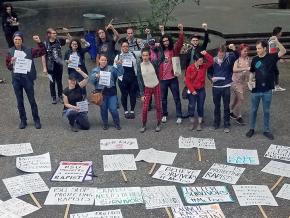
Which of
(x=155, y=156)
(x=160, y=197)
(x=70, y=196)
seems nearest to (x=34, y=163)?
(x=70, y=196)

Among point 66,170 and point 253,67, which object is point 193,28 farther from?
point 66,170

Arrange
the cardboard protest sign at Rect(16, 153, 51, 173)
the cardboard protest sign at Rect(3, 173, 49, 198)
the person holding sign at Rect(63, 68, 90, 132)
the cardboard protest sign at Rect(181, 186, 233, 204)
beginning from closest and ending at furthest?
1. the cardboard protest sign at Rect(181, 186, 233, 204)
2. the cardboard protest sign at Rect(3, 173, 49, 198)
3. the cardboard protest sign at Rect(16, 153, 51, 173)
4. the person holding sign at Rect(63, 68, 90, 132)

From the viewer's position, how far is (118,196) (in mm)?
7691

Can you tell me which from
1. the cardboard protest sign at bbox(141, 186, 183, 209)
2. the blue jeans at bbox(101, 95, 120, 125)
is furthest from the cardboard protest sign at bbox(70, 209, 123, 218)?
the blue jeans at bbox(101, 95, 120, 125)

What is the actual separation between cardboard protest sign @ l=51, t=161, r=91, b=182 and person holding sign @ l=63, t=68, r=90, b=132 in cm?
167

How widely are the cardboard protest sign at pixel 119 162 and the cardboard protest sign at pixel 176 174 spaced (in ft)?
1.65

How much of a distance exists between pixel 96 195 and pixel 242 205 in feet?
7.53

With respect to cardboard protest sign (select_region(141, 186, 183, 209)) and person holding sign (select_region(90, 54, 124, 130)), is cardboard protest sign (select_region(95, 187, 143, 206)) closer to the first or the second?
cardboard protest sign (select_region(141, 186, 183, 209))

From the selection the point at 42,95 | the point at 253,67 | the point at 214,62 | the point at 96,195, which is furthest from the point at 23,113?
the point at 253,67

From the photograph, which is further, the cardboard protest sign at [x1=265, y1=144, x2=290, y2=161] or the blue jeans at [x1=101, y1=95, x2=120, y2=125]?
the blue jeans at [x1=101, y1=95, x2=120, y2=125]

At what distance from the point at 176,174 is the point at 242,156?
1.50 meters

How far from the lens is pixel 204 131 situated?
1041 cm

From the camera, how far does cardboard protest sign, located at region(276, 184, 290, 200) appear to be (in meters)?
7.75

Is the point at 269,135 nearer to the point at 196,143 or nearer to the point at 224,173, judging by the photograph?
the point at 196,143
